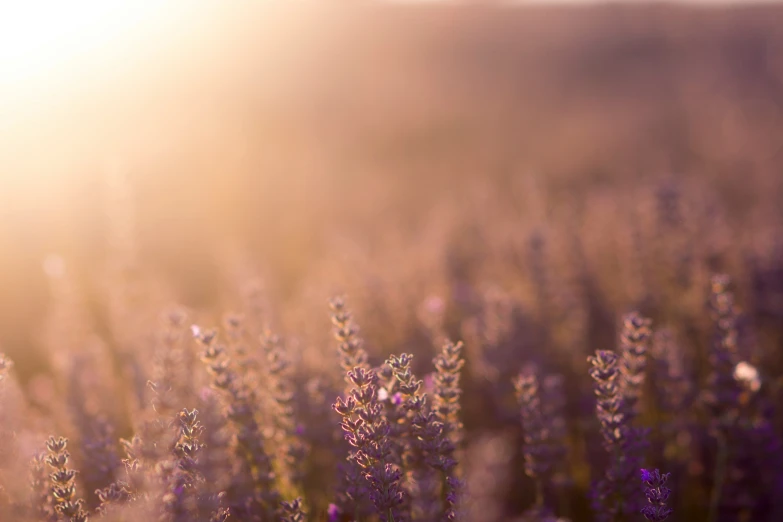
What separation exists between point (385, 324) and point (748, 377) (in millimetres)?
2645

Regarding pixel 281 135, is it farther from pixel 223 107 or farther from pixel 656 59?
pixel 656 59

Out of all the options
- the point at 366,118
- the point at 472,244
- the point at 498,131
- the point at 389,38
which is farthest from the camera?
the point at 389,38

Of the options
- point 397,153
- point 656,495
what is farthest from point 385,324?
point 397,153

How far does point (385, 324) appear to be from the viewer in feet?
15.9

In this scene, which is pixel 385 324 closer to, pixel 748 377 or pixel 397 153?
pixel 748 377

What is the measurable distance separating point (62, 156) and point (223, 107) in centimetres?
620

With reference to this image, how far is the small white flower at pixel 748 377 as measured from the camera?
9.82 ft

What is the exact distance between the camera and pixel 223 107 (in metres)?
17.0

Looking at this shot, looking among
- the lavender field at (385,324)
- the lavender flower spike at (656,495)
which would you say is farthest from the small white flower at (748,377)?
the lavender flower spike at (656,495)

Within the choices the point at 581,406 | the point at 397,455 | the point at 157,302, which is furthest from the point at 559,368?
the point at 157,302

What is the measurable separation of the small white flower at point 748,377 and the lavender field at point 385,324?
0.01m

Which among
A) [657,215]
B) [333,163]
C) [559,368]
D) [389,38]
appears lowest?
[559,368]

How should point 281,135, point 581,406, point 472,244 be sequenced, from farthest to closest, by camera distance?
point 281,135 < point 472,244 < point 581,406

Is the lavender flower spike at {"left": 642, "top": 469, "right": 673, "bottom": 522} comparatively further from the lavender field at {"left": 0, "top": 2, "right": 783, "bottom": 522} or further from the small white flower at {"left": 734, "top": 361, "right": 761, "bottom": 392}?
the small white flower at {"left": 734, "top": 361, "right": 761, "bottom": 392}
